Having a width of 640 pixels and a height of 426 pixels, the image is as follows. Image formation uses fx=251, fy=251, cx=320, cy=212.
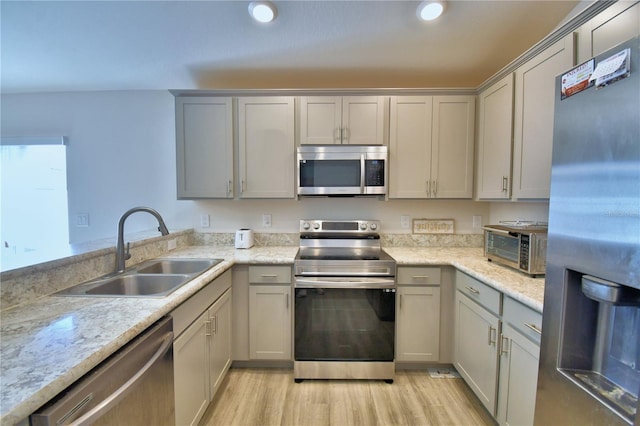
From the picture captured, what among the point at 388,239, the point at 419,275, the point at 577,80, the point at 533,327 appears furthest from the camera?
the point at 388,239

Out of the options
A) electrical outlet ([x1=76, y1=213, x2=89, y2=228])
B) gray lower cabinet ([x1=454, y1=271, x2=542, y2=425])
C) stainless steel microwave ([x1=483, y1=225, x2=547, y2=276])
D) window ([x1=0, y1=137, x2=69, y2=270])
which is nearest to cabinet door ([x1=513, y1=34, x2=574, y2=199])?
stainless steel microwave ([x1=483, y1=225, x2=547, y2=276])

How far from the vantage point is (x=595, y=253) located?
71 centimetres

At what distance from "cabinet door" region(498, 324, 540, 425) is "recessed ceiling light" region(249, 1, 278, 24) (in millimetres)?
2283

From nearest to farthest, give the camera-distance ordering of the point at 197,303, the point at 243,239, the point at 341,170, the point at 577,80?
the point at 577,80, the point at 197,303, the point at 341,170, the point at 243,239

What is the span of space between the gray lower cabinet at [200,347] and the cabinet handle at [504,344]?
170cm

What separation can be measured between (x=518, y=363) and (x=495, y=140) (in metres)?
1.48

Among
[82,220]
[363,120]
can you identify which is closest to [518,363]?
[363,120]

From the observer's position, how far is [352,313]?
187 centimetres

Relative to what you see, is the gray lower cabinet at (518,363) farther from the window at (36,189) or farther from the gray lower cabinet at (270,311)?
the window at (36,189)

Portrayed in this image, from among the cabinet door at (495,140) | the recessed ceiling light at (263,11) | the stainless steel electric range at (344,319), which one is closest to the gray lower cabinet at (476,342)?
the stainless steel electric range at (344,319)

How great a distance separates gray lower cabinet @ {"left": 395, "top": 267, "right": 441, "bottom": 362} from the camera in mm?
1946

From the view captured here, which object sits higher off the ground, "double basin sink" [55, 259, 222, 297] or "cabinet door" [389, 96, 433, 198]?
"cabinet door" [389, 96, 433, 198]

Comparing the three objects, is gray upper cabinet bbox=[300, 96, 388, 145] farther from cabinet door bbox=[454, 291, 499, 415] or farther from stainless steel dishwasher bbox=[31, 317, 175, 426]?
stainless steel dishwasher bbox=[31, 317, 175, 426]

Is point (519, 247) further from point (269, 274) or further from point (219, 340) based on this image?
point (219, 340)
